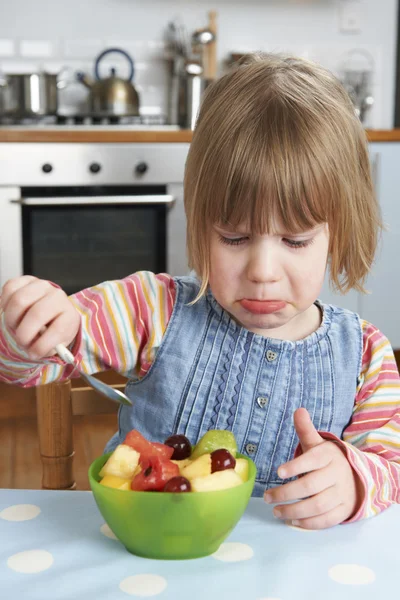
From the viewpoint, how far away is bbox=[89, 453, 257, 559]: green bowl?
0.61 metres

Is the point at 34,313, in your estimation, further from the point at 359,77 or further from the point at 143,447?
the point at 359,77

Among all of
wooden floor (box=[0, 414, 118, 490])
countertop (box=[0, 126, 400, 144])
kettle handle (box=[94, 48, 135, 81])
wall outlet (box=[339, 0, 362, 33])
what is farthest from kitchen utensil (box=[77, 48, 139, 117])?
wooden floor (box=[0, 414, 118, 490])

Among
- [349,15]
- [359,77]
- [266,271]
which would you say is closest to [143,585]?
[266,271]

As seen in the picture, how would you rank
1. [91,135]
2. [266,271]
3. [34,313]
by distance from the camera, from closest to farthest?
[34,313] < [266,271] < [91,135]

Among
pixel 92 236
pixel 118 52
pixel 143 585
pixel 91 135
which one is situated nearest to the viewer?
pixel 143 585

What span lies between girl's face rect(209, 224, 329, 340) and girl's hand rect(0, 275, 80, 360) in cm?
20

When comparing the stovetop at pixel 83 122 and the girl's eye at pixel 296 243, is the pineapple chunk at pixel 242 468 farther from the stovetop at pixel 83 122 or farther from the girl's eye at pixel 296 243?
the stovetop at pixel 83 122

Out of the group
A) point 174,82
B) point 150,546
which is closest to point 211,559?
point 150,546

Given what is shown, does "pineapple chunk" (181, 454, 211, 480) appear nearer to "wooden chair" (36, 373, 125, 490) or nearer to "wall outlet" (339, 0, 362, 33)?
"wooden chair" (36, 373, 125, 490)

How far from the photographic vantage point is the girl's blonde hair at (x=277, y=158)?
0.85 m

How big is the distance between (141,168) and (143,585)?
2284 mm

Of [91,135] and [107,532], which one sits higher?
[91,135]

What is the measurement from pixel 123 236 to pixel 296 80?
79.4 inches

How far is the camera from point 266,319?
89cm
